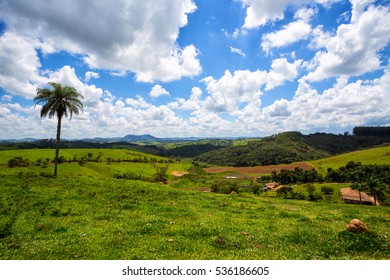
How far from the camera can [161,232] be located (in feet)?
51.0

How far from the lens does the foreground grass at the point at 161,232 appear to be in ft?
39.7

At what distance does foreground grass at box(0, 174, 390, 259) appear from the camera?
1210 centimetres

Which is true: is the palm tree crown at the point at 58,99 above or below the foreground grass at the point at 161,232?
above

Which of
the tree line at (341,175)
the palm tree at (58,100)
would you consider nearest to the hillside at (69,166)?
the palm tree at (58,100)

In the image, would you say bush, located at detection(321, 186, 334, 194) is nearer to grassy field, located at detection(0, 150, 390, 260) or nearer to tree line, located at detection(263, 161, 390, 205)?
tree line, located at detection(263, 161, 390, 205)

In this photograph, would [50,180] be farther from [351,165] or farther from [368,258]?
[351,165]

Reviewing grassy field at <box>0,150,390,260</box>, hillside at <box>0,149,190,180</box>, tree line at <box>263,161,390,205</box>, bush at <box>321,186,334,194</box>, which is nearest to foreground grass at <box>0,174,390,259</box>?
grassy field at <box>0,150,390,260</box>

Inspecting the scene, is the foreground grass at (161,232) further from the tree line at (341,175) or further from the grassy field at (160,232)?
the tree line at (341,175)

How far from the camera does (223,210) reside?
24297 millimetres

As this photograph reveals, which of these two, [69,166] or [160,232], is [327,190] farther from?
[69,166]

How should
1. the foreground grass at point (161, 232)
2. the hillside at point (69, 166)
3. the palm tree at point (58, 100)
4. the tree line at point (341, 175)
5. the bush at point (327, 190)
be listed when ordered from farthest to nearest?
1. the tree line at point (341, 175)
2. the bush at point (327, 190)
3. the hillside at point (69, 166)
4. the palm tree at point (58, 100)
5. the foreground grass at point (161, 232)

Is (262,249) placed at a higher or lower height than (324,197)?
higher

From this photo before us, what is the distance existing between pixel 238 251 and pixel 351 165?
18144 cm
